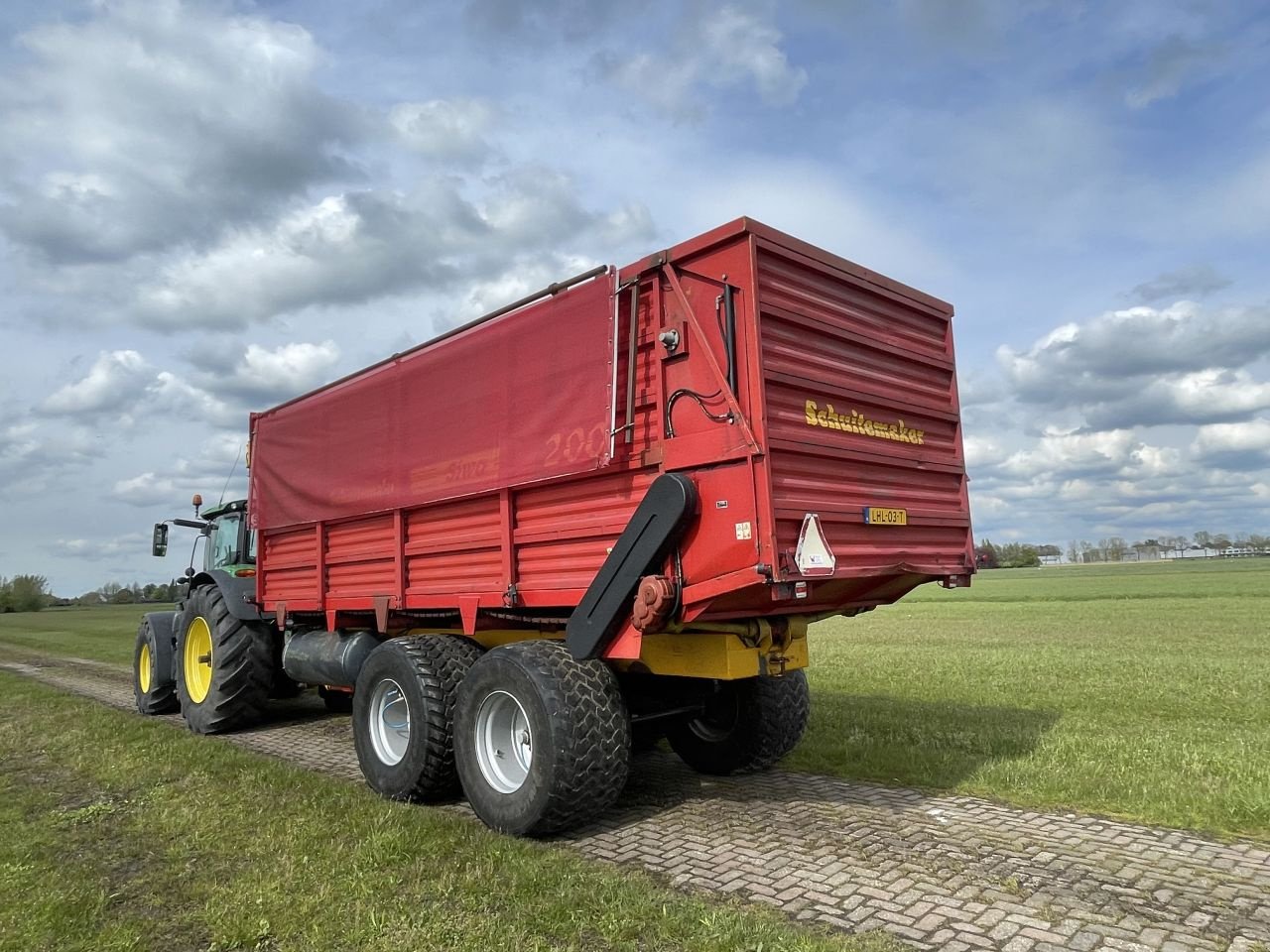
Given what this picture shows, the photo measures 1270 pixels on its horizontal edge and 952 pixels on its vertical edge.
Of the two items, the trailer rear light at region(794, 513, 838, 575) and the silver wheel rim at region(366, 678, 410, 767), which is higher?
the trailer rear light at region(794, 513, 838, 575)

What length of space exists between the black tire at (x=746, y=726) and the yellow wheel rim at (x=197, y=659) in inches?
232

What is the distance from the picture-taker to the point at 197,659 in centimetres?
1020

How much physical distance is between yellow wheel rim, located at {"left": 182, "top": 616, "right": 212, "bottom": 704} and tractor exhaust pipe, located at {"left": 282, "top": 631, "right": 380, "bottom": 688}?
1971 millimetres

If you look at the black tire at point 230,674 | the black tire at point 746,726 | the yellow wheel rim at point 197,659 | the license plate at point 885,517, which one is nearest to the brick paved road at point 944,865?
the black tire at point 746,726

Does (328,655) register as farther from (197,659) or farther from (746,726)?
(746,726)

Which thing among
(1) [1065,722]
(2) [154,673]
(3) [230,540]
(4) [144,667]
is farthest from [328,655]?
(1) [1065,722]

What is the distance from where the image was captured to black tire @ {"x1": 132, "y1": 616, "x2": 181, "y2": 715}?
1064cm

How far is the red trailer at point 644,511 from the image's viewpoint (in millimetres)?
5035

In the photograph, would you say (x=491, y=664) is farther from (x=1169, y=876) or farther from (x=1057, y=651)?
(x=1057, y=651)

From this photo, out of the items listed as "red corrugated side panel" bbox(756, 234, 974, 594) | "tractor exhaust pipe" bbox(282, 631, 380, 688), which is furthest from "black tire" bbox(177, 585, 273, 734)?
"red corrugated side panel" bbox(756, 234, 974, 594)

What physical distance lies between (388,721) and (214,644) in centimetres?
386

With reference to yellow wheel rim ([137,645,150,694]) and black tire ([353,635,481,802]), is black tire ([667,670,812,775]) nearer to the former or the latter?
black tire ([353,635,481,802])

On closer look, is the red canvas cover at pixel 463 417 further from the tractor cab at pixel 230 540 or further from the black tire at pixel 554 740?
the tractor cab at pixel 230 540

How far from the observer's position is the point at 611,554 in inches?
207
